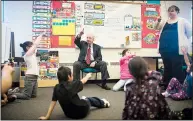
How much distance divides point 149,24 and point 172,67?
51 centimetres

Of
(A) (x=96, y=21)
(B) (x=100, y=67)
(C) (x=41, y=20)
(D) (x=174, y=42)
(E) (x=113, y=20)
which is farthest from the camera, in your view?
(C) (x=41, y=20)

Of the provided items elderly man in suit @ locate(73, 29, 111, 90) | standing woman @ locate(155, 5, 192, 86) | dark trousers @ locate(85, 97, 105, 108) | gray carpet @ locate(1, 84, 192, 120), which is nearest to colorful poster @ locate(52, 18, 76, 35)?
elderly man in suit @ locate(73, 29, 111, 90)

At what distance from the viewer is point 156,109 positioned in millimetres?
1247

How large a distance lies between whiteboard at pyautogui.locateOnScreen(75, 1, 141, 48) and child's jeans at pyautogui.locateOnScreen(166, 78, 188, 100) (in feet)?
1.90

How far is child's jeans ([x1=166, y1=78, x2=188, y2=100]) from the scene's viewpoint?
62.7 inches

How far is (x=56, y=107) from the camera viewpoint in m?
1.63

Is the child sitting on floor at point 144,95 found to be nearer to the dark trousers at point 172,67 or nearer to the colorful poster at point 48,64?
the dark trousers at point 172,67

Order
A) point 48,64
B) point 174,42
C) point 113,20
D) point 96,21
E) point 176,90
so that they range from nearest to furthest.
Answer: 1. point 174,42
2. point 176,90
3. point 48,64
4. point 113,20
5. point 96,21

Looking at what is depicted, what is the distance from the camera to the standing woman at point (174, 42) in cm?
154

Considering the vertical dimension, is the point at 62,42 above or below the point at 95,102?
above

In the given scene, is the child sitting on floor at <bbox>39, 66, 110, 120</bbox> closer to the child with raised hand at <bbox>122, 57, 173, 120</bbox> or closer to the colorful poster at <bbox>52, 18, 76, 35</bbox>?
the child with raised hand at <bbox>122, 57, 173, 120</bbox>

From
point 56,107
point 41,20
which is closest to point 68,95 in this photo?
point 56,107

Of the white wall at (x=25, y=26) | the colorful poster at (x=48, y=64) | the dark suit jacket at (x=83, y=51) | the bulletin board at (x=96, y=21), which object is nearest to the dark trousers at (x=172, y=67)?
the white wall at (x=25, y=26)

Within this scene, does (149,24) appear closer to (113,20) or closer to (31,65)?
(113,20)
